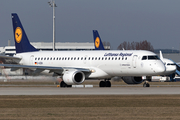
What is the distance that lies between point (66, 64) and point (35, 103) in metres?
22.8

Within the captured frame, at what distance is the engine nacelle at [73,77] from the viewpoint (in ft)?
135

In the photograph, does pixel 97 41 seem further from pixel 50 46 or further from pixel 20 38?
pixel 50 46

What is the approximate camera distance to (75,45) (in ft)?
616

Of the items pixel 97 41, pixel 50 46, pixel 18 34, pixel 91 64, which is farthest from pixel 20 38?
pixel 50 46

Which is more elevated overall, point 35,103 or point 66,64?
point 66,64

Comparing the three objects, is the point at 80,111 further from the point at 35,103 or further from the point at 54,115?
the point at 35,103

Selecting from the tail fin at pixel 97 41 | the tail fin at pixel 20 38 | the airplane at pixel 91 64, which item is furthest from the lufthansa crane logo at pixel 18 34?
the tail fin at pixel 97 41

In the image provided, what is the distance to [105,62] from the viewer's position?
140ft

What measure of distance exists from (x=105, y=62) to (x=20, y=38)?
14.0 metres

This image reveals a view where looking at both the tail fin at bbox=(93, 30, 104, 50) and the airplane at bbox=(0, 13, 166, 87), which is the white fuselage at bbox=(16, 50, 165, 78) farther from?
the tail fin at bbox=(93, 30, 104, 50)

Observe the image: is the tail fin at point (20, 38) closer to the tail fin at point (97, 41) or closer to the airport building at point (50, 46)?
the tail fin at point (97, 41)

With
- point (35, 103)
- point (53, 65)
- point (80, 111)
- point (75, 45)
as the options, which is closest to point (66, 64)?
point (53, 65)

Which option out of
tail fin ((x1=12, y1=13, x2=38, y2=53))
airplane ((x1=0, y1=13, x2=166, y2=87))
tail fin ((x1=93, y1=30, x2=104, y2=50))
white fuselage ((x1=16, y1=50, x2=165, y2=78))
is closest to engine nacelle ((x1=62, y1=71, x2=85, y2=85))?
airplane ((x1=0, y1=13, x2=166, y2=87))

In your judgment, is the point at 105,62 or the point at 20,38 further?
the point at 20,38
